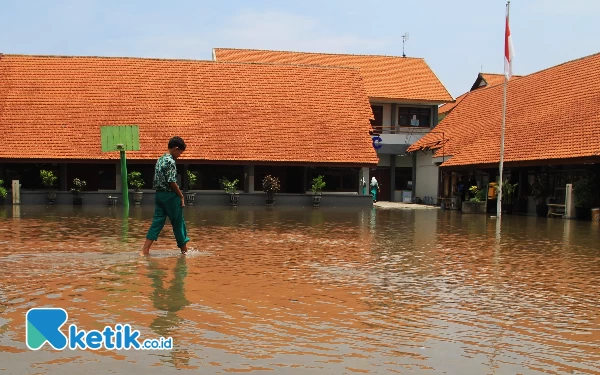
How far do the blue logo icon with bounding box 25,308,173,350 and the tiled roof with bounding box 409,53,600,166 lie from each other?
2077 centimetres

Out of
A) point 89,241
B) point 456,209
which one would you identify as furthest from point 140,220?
point 456,209

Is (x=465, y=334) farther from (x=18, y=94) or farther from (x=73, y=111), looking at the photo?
(x=18, y=94)

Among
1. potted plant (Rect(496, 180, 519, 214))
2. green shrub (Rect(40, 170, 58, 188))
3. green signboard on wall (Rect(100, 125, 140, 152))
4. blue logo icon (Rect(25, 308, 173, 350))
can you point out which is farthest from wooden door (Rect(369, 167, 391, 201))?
blue logo icon (Rect(25, 308, 173, 350))

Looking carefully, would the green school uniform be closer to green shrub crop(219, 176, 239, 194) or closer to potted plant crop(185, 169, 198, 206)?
potted plant crop(185, 169, 198, 206)

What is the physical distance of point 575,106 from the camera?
27484 mm

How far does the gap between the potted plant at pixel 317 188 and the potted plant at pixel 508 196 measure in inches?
329

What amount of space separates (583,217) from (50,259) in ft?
66.8

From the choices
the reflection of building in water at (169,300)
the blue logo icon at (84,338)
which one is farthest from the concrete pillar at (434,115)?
the blue logo icon at (84,338)

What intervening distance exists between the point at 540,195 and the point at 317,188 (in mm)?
10209

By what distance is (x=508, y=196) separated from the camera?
28656mm

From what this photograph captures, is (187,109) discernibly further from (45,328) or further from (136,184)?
(45,328)

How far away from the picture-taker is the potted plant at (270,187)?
31.2m

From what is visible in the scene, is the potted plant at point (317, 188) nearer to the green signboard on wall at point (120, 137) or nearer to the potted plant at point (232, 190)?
the potted plant at point (232, 190)

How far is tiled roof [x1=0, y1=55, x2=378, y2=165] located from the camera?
31547mm
